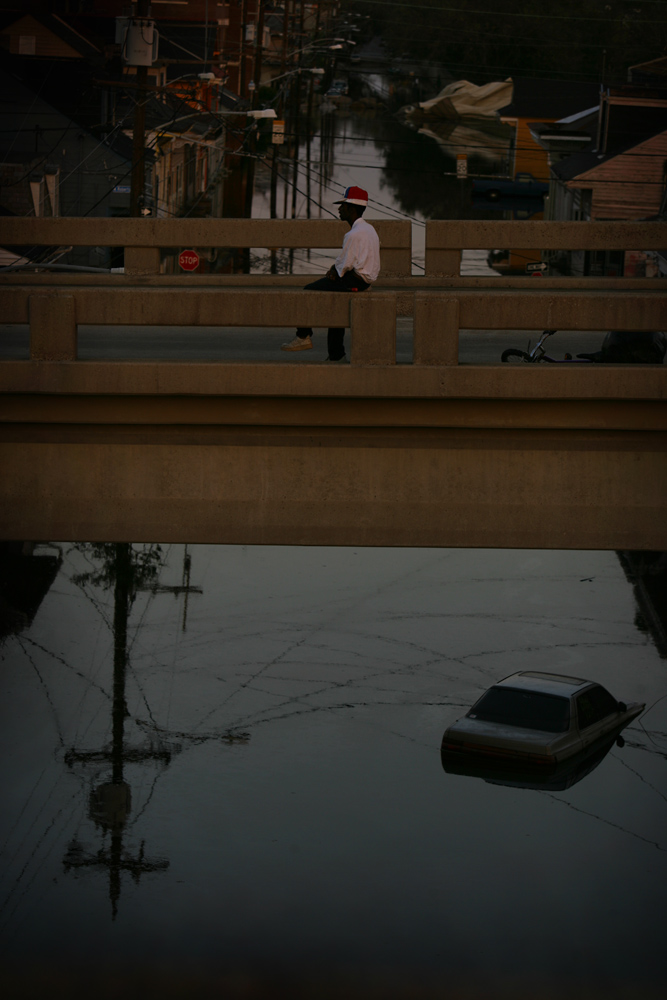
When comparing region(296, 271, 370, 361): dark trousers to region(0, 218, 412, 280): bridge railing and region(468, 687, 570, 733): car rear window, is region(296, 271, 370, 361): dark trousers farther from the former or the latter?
region(468, 687, 570, 733): car rear window

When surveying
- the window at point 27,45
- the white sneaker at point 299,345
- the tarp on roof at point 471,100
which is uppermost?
the tarp on roof at point 471,100

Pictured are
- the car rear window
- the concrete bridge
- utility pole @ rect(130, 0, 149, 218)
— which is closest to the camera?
the concrete bridge

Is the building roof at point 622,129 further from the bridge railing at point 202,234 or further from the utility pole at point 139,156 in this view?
the bridge railing at point 202,234

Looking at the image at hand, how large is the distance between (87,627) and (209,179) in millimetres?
29103

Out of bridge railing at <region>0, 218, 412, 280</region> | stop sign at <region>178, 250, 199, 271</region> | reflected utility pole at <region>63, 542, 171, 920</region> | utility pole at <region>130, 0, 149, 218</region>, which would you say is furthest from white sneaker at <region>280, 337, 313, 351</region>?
stop sign at <region>178, 250, 199, 271</region>

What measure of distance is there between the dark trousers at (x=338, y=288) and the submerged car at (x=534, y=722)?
61.3 feet

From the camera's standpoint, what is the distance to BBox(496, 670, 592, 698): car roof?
28000 mm

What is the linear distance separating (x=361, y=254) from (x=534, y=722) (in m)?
20.0

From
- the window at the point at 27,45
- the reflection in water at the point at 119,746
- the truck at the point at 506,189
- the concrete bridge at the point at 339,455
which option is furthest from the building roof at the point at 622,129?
the concrete bridge at the point at 339,455

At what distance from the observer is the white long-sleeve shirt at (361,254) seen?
10023mm

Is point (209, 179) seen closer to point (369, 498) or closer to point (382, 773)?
point (382, 773)

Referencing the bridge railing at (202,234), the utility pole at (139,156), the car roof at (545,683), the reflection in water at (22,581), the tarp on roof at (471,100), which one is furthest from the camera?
the tarp on roof at (471,100)

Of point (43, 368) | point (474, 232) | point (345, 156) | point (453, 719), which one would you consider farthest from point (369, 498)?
point (345, 156)

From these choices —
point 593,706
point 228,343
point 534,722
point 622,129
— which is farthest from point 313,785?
point 622,129
